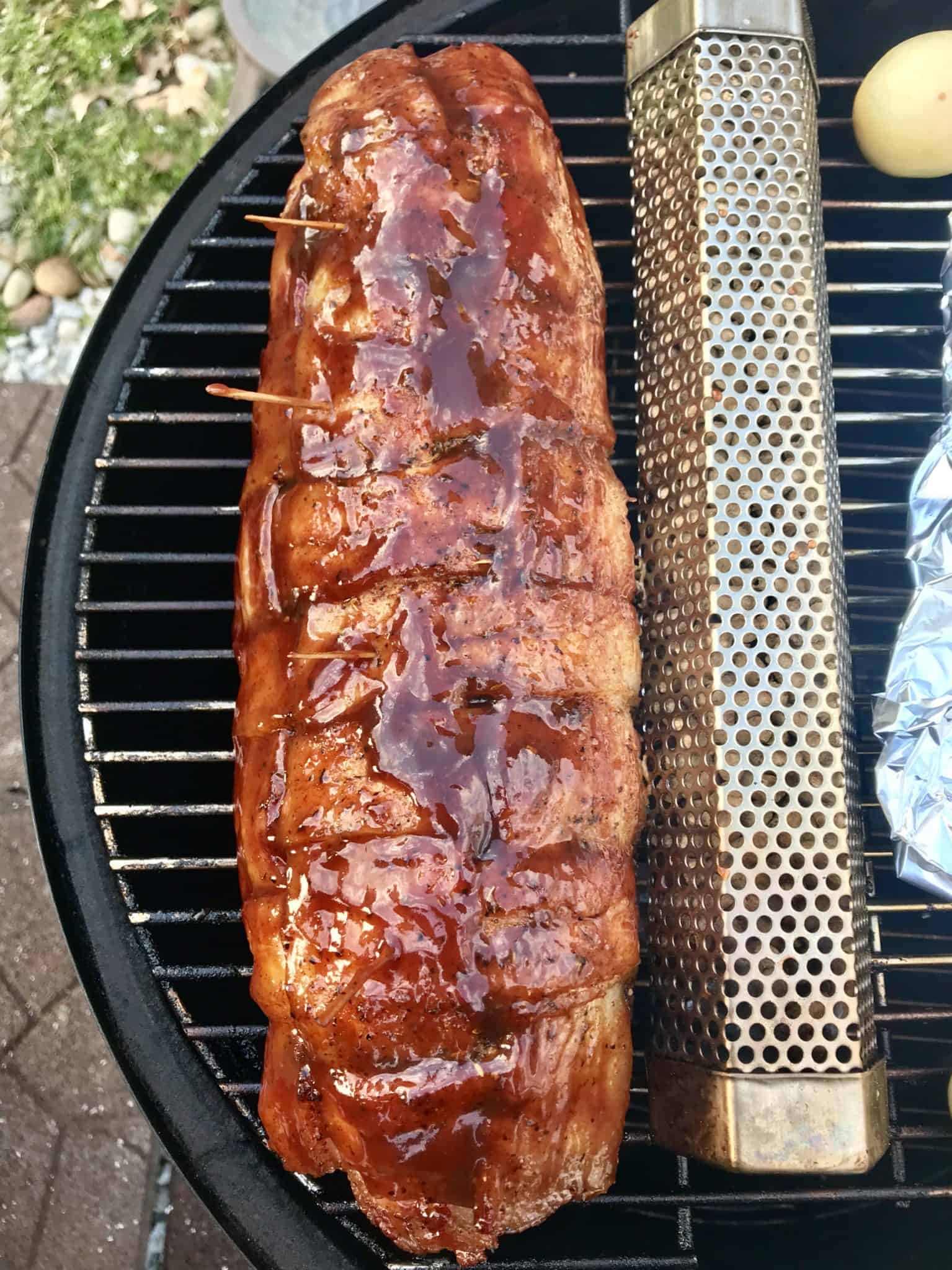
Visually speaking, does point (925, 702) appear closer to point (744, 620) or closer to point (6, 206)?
point (744, 620)

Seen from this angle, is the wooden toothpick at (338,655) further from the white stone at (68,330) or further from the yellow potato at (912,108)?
the white stone at (68,330)

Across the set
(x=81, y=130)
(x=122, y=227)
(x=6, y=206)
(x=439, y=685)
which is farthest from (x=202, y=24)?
(x=439, y=685)

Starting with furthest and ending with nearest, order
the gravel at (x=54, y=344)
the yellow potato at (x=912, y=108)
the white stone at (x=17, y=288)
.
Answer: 1. the white stone at (x=17, y=288)
2. the gravel at (x=54, y=344)
3. the yellow potato at (x=912, y=108)

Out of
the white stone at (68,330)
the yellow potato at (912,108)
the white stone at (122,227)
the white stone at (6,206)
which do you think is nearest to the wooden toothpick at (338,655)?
the yellow potato at (912,108)

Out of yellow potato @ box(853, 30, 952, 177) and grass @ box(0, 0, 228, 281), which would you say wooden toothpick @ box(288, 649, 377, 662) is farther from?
grass @ box(0, 0, 228, 281)

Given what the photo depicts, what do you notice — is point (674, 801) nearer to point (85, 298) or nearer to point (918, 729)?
point (918, 729)

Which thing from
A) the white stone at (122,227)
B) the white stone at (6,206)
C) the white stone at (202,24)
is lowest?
the white stone at (122,227)

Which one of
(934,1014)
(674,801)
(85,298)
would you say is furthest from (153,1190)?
(85,298)
